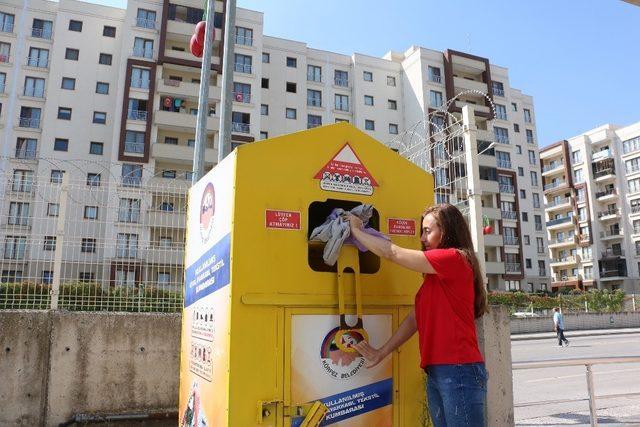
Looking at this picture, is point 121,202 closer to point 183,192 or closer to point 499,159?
point 183,192

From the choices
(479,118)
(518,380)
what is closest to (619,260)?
(479,118)

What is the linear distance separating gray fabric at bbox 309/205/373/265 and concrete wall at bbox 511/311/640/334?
3159cm

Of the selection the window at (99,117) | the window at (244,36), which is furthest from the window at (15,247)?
the window at (244,36)

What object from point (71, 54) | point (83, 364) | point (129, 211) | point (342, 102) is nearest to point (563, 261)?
point (342, 102)

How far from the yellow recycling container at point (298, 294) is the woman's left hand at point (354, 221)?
0.16m

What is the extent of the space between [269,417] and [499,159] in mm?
55444

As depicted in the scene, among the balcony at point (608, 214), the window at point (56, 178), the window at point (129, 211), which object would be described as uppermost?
the balcony at point (608, 214)

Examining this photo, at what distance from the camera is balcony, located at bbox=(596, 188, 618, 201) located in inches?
2657

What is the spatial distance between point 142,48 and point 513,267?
39.0 meters

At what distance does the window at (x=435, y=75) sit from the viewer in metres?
50.3

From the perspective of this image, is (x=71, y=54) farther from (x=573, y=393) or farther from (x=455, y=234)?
(x=455, y=234)

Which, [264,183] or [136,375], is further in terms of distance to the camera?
[136,375]

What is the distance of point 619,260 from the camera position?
6531 cm

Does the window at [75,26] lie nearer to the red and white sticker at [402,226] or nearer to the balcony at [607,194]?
the red and white sticker at [402,226]
